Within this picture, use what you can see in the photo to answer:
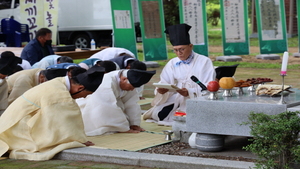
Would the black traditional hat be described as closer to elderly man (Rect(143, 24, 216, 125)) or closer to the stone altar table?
elderly man (Rect(143, 24, 216, 125))

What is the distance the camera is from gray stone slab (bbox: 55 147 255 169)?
4582mm

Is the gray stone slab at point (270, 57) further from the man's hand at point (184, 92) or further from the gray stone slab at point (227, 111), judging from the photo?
the gray stone slab at point (227, 111)

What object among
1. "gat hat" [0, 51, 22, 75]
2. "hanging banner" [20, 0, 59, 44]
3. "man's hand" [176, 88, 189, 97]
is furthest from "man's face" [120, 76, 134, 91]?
"hanging banner" [20, 0, 59, 44]

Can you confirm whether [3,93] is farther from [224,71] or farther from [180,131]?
[224,71]

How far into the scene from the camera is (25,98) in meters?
5.50

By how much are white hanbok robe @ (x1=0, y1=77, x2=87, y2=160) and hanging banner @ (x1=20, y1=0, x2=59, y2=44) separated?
7.87 meters

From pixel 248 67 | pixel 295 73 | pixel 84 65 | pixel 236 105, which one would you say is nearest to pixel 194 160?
pixel 236 105

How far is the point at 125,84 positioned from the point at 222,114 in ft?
5.39

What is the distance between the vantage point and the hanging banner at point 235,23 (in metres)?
14.8

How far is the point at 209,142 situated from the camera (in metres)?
5.32

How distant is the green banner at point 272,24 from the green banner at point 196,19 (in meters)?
1.75

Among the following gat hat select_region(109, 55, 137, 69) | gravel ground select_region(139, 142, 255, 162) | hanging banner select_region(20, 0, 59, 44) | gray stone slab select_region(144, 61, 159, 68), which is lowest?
gravel ground select_region(139, 142, 255, 162)

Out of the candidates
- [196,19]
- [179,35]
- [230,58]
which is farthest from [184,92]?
[230,58]

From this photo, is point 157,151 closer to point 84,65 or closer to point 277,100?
point 277,100
